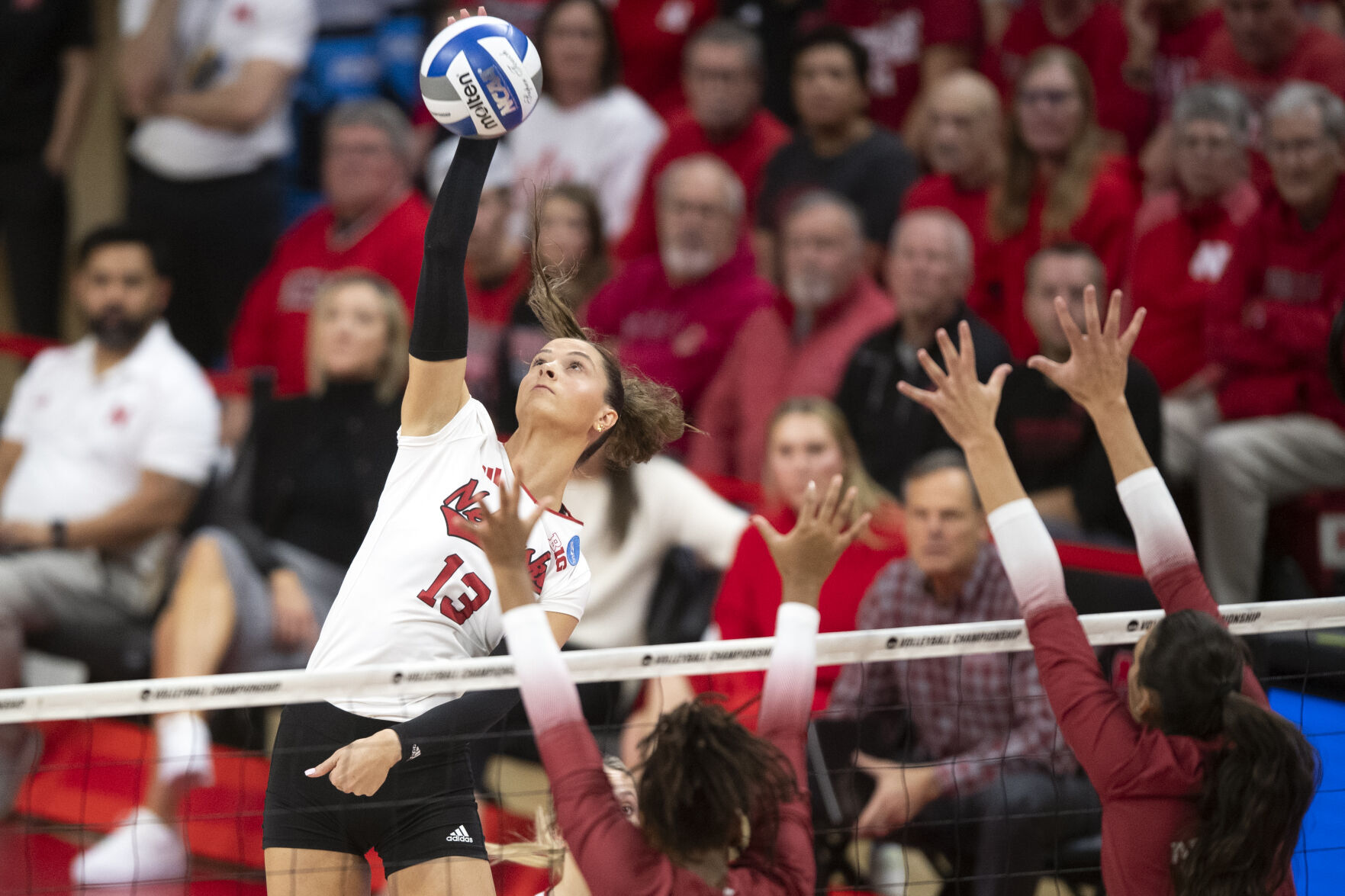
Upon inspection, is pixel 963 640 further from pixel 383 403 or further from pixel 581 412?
pixel 383 403

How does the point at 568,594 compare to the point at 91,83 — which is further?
the point at 91,83

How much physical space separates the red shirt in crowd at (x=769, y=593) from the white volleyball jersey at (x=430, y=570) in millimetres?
1883

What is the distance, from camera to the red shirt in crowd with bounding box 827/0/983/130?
7.91 m

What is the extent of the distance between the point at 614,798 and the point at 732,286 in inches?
164

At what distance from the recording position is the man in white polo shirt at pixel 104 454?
612 centimetres

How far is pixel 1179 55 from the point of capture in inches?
302

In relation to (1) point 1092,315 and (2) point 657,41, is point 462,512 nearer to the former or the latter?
(1) point 1092,315

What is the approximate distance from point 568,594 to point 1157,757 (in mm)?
1266

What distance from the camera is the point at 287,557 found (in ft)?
19.7

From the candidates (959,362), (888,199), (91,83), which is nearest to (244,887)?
(959,362)

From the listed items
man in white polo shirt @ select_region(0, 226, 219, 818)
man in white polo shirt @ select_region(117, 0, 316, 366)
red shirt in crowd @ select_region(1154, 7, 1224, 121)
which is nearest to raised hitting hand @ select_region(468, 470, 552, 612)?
man in white polo shirt @ select_region(0, 226, 219, 818)

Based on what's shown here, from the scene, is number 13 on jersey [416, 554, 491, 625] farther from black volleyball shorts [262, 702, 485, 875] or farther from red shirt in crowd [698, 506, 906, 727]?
red shirt in crowd [698, 506, 906, 727]

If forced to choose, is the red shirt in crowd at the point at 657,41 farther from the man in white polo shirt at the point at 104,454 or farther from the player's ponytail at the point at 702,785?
the player's ponytail at the point at 702,785

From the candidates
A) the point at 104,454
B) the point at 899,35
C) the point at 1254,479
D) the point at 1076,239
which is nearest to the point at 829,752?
the point at 1254,479
